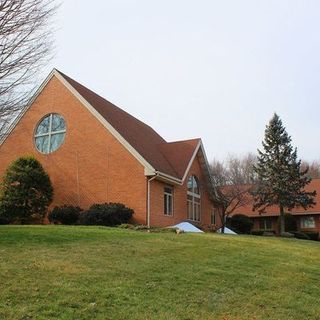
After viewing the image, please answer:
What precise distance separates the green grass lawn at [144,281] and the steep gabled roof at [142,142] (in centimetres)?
1199

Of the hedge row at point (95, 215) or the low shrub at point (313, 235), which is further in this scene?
the low shrub at point (313, 235)

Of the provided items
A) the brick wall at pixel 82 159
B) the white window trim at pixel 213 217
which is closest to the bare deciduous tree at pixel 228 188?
the white window trim at pixel 213 217

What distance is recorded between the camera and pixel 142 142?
31312 mm

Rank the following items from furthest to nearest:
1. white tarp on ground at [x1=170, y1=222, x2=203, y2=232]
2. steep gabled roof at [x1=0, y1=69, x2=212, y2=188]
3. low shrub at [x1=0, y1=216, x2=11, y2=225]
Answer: white tarp on ground at [x1=170, y1=222, x2=203, y2=232] < steep gabled roof at [x1=0, y1=69, x2=212, y2=188] < low shrub at [x1=0, y1=216, x2=11, y2=225]

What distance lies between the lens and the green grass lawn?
8.75 m

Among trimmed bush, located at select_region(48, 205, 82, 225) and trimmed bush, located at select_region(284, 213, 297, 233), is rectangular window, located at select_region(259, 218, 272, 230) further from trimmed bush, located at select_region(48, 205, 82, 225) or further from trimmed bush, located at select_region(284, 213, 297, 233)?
trimmed bush, located at select_region(48, 205, 82, 225)

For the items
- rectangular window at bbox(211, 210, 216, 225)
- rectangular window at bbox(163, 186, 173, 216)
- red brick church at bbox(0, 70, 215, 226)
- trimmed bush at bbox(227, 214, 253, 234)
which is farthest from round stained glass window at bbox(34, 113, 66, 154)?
trimmed bush at bbox(227, 214, 253, 234)

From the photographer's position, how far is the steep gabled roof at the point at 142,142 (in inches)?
1117

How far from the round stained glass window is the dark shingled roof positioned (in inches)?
87.0

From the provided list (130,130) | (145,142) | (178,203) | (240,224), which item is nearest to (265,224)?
(240,224)

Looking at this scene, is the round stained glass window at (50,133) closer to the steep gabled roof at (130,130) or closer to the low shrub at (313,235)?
the steep gabled roof at (130,130)

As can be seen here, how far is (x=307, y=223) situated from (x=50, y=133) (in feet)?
86.2

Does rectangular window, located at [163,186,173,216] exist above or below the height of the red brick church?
below

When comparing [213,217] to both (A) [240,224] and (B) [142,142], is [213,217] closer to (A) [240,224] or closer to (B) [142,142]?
(A) [240,224]
